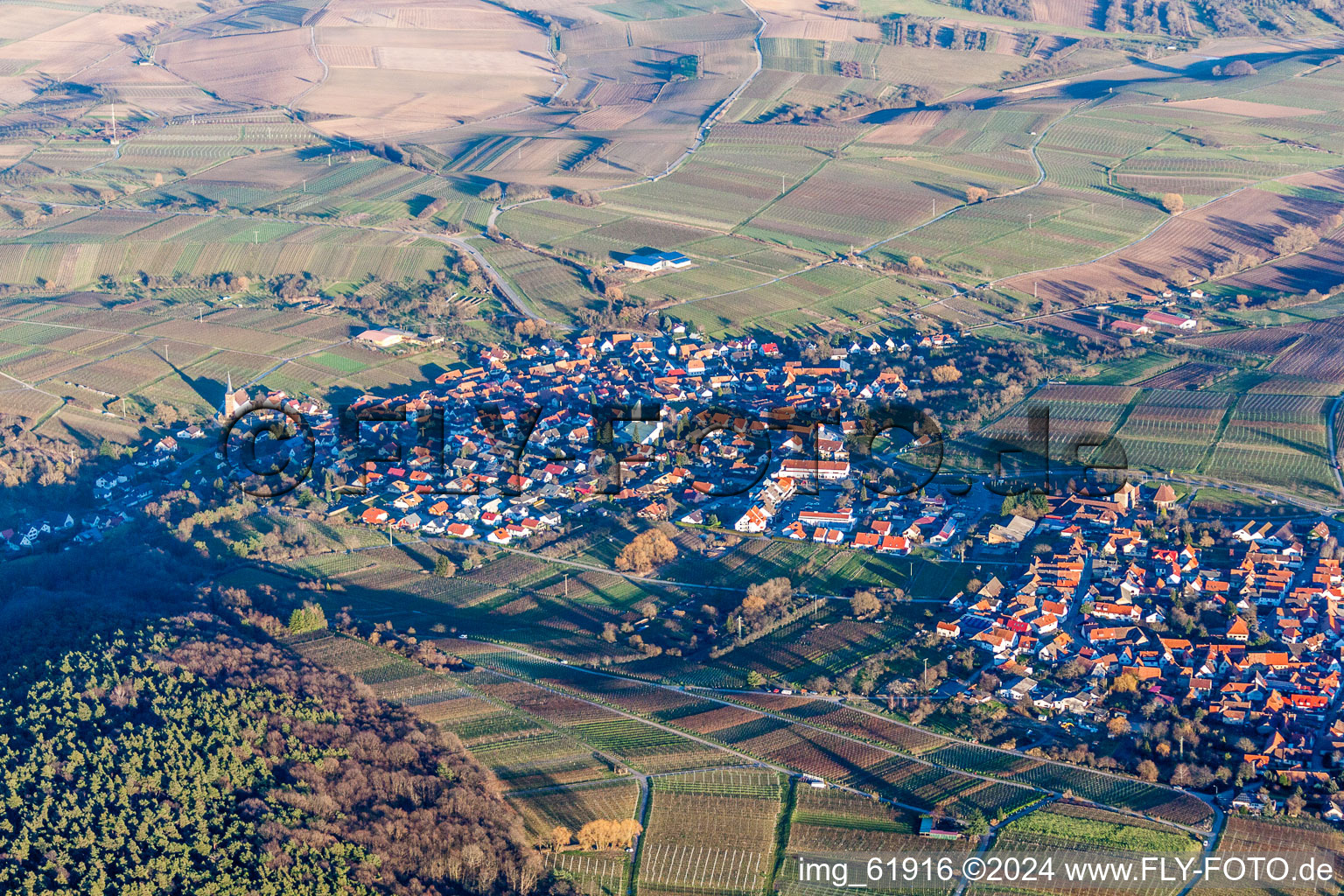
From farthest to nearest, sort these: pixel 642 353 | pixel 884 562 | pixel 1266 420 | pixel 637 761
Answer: pixel 642 353 < pixel 1266 420 < pixel 884 562 < pixel 637 761

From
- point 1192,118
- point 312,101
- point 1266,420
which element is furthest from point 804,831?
point 312,101

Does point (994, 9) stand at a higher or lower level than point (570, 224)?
higher

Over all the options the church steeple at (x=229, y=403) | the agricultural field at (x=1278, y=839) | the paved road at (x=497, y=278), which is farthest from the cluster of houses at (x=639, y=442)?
the agricultural field at (x=1278, y=839)

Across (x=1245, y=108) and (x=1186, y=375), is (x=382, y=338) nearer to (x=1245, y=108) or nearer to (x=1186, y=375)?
(x=1186, y=375)

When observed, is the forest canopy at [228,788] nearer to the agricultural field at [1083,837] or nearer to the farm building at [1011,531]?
the agricultural field at [1083,837]

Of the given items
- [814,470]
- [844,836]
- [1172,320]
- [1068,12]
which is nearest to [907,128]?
[1172,320]

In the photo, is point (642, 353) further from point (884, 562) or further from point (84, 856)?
point (84, 856)

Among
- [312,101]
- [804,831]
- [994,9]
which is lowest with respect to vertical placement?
[804,831]
